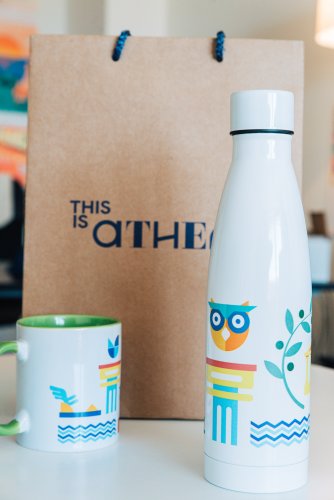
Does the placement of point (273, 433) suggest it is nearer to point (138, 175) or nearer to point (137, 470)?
point (137, 470)

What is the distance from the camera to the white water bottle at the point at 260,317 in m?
0.44

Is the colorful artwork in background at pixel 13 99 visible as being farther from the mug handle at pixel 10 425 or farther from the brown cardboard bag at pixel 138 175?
the mug handle at pixel 10 425

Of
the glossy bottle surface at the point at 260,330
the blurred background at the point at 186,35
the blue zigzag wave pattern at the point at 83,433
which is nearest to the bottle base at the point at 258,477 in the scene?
the glossy bottle surface at the point at 260,330

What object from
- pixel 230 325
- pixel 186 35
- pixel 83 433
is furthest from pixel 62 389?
pixel 186 35

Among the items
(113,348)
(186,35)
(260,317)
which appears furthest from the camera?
(186,35)

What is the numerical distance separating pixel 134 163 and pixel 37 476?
→ 0.29 m

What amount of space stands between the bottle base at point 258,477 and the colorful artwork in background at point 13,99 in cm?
242

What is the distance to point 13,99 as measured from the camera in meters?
2.77

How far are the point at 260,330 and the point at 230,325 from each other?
0.07 feet

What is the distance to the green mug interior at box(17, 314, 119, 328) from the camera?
1.92 ft

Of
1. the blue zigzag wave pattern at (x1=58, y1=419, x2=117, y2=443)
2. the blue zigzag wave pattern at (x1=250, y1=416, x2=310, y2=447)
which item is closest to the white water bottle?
the blue zigzag wave pattern at (x1=250, y1=416, x2=310, y2=447)

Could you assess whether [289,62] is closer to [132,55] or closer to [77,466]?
[132,55]

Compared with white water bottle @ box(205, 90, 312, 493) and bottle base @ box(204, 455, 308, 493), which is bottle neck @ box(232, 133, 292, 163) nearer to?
white water bottle @ box(205, 90, 312, 493)

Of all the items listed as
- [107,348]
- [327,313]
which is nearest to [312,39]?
[327,313]
